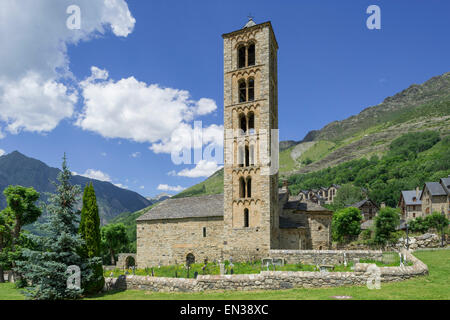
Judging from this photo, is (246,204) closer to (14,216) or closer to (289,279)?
(289,279)

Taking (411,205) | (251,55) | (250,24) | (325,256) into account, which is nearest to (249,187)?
(325,256)

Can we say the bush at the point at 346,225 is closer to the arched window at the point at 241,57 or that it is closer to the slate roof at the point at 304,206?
the slate roof at the point at 304,206

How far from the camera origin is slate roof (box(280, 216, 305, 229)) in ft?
103

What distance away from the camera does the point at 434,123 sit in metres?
174

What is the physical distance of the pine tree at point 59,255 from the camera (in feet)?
57.2

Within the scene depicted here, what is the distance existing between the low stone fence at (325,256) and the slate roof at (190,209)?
8413 millimetres

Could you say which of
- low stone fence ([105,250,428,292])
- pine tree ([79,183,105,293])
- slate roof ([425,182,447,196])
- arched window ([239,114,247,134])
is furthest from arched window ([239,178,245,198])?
slate roof ([425,182,447,196])

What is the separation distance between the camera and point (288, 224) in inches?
1261

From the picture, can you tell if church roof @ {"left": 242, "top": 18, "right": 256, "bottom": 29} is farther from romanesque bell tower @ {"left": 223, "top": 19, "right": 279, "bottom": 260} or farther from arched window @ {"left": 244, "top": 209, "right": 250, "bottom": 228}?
arched window @ {"left": 244, "top": 209, "right": 250, "bottom": 228}

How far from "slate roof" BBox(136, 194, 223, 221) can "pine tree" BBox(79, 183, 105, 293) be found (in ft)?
47.5

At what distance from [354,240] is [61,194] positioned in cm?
5629
